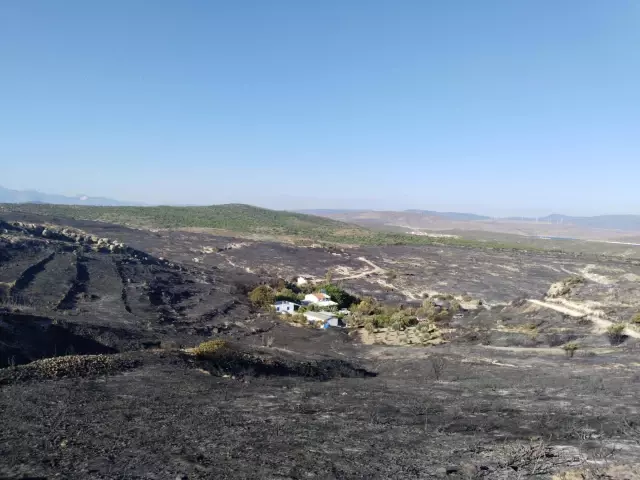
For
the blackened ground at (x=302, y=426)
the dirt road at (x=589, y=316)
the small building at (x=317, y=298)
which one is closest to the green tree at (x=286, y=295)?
the small building at (x=317, y=298)

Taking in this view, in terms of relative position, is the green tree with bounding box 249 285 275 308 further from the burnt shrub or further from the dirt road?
the burnt shrub

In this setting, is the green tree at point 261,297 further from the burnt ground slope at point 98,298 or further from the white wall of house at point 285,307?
the white wall of house at point 285,307

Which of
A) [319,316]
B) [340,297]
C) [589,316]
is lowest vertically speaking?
→ [319,316]

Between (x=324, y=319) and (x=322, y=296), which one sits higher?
(x=322, y=296)

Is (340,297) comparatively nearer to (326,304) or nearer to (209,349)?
(326,304)

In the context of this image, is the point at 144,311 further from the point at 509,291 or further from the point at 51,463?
the point at 509,291

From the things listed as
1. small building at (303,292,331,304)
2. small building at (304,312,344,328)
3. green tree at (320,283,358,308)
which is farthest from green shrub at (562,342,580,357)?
small building at (303,292,331,304)

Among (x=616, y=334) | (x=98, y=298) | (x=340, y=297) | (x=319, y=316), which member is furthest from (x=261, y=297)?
(x=616, y=334)
